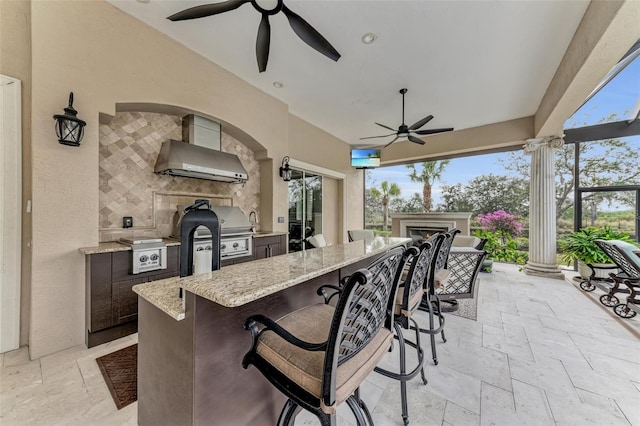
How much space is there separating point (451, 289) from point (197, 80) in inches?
165

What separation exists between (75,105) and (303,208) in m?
4.09

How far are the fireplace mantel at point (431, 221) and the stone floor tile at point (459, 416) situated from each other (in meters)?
5.32

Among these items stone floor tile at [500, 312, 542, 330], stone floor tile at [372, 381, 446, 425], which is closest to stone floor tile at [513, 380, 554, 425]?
stone floor tile at [372, 381, 446, 425]

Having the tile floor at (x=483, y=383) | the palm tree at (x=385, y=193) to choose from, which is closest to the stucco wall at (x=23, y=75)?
the tile floor at (x=483, y=383)

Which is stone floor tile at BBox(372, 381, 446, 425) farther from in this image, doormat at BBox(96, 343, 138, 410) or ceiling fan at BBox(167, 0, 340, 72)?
ceiling fan at BBox(167, 0, 340, 72)

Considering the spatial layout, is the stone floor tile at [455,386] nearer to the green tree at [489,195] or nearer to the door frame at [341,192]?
the door frame at [341,192]

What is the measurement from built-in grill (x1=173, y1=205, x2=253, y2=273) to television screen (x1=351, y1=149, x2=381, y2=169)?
375 cm

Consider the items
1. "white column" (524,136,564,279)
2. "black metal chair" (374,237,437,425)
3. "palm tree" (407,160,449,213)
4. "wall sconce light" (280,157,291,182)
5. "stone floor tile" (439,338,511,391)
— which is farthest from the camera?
"palm tree" (407,160,449,213)

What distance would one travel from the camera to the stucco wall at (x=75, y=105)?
2094 millimetres

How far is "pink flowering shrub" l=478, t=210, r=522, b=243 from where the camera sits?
5.98 m

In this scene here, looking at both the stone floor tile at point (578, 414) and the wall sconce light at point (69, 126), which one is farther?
the wall sconce light at point (69, 126)

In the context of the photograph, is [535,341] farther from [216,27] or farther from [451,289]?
[216,27]

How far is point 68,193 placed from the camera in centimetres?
222

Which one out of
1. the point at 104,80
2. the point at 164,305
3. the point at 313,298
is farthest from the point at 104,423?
the point at 104,80
